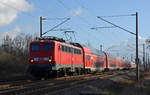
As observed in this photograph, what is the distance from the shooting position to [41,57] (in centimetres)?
2519

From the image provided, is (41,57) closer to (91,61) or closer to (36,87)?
(36,87)

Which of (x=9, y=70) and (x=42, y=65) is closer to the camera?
(x=42, y=65)

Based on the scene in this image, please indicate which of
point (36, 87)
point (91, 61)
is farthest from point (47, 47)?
point (91, 61)

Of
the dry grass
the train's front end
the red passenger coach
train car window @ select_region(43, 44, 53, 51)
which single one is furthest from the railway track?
the dry grass

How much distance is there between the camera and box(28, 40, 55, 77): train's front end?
24750 mm

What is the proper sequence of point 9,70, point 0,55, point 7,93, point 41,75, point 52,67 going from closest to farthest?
point 7,93 → point 52,67 → point 41,75 → point 9,70 → point 0,55

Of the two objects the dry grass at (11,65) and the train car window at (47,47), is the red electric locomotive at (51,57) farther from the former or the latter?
the dry grass at (11,65)

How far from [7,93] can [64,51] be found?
13.6 meters

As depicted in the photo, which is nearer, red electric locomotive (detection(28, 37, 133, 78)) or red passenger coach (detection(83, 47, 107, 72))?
red electric locomotive (detection(28, 37, 133, 78))

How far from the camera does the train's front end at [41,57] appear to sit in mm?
24750

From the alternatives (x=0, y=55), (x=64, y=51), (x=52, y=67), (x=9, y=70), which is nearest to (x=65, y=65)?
(x=64, y=51)

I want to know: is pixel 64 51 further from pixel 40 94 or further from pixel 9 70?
pixel 9 70

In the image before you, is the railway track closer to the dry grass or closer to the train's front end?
the train's front end

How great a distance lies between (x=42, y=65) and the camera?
24734 millimetres
